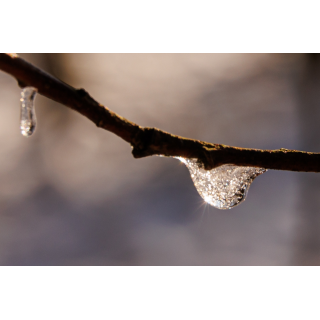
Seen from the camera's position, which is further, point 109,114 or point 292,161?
point 292,161

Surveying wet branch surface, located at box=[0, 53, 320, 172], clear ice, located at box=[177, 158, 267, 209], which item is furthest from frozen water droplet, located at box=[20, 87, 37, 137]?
clear ice, located at box=[177, 158, 267, 209]

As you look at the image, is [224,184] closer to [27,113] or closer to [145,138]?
[145,138]

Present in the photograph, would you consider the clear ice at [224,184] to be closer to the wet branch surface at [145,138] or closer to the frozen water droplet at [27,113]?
the wet branch surface at [145,138]

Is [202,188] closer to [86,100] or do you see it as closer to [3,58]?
[86,100]

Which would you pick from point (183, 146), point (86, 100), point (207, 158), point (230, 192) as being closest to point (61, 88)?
point (86, 100)

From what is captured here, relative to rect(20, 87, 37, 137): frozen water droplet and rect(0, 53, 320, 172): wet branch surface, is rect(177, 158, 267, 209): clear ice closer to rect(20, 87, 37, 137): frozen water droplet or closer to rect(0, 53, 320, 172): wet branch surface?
rect(0, 53, 320, 172): wet branch surface

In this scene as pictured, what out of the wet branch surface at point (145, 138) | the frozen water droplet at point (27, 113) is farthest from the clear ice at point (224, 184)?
the frozen water droplet at point (27, 113)

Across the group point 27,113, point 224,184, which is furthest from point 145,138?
point 224,184
